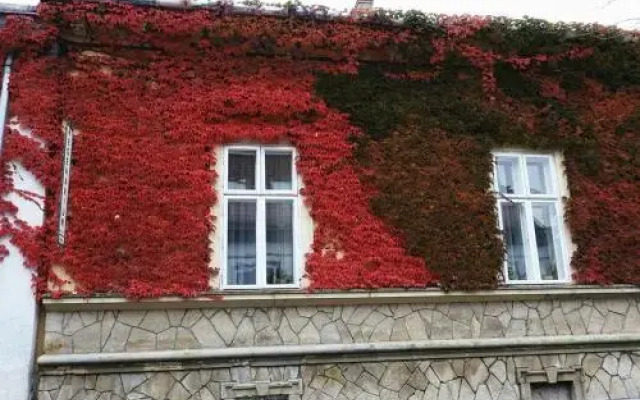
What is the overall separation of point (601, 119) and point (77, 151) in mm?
8082

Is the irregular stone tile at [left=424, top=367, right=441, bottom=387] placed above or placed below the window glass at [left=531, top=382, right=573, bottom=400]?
above

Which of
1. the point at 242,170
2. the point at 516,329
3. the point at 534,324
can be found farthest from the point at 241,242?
the point at 534,324

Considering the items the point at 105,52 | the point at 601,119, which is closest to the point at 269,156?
the point at 105,52

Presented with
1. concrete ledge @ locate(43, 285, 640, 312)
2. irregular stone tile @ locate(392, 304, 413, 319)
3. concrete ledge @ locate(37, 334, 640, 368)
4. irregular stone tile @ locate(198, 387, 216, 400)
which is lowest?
irregular stone tile @ locate(198, 387, 216, 400)

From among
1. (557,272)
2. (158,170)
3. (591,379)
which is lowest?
(591,379)

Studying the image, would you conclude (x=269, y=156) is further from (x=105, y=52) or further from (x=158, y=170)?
(x=105, y=52)

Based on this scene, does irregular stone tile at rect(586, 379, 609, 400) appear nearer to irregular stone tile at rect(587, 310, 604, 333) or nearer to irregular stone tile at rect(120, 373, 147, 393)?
irregular stone tile at rect(587, 310, 604, 333)

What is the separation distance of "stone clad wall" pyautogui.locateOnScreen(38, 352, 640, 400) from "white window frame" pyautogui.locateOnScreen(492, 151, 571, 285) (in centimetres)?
117

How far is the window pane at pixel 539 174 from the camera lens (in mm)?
9219

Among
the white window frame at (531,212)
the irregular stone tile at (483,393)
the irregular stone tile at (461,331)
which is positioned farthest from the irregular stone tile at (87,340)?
the white window frame at (531,212)

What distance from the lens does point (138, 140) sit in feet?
26.8

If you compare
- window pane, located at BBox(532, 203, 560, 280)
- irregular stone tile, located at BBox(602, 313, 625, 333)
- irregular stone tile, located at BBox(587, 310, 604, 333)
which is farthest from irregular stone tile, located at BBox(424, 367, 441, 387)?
irregular stone tile, located at BBox(602, 313, 625, 333)

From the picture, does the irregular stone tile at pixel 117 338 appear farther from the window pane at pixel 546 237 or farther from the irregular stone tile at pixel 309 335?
the window pane at pixel 546 237

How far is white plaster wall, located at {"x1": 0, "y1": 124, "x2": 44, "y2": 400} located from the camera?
6.92 meters
